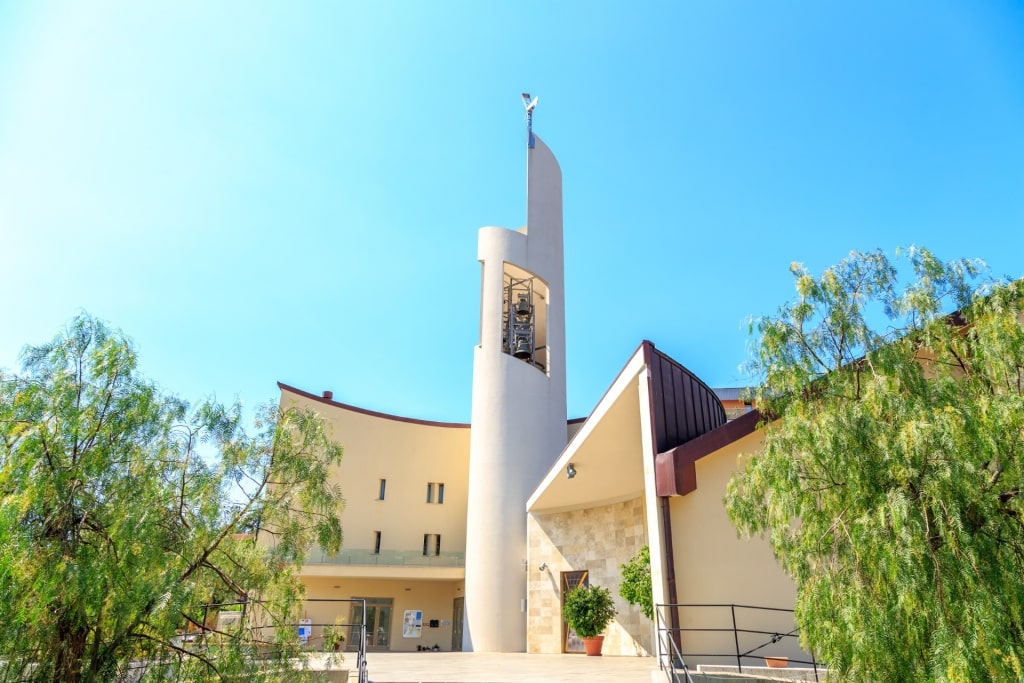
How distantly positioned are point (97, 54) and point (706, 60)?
922 centimetres

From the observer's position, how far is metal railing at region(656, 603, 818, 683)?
8289 mm

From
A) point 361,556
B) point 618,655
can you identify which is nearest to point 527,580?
point 618,655

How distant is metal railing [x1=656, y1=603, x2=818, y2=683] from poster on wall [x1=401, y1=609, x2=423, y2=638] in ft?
43.7

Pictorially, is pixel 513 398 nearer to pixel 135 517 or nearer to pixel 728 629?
pixel 728 629

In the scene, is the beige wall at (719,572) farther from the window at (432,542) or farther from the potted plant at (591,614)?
the window at (432,542)

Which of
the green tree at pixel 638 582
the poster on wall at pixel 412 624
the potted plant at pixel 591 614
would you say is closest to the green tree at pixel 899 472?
the green tree at pixel 638 582

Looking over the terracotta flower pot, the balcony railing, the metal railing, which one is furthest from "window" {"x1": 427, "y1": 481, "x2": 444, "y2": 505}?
the metal railing

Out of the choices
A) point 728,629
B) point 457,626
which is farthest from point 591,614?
point 457,626

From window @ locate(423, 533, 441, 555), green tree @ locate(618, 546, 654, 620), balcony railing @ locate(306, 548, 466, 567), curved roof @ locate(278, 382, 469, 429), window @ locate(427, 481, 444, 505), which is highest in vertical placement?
curved roof @ locate(278, 382, 469, 429)

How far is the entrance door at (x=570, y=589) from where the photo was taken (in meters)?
14.0

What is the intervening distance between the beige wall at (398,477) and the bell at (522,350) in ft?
13.0

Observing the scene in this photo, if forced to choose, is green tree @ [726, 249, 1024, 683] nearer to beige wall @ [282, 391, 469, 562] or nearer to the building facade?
the building facade

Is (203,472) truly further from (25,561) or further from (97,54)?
(97,54)

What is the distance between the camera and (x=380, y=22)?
32.4 ft
